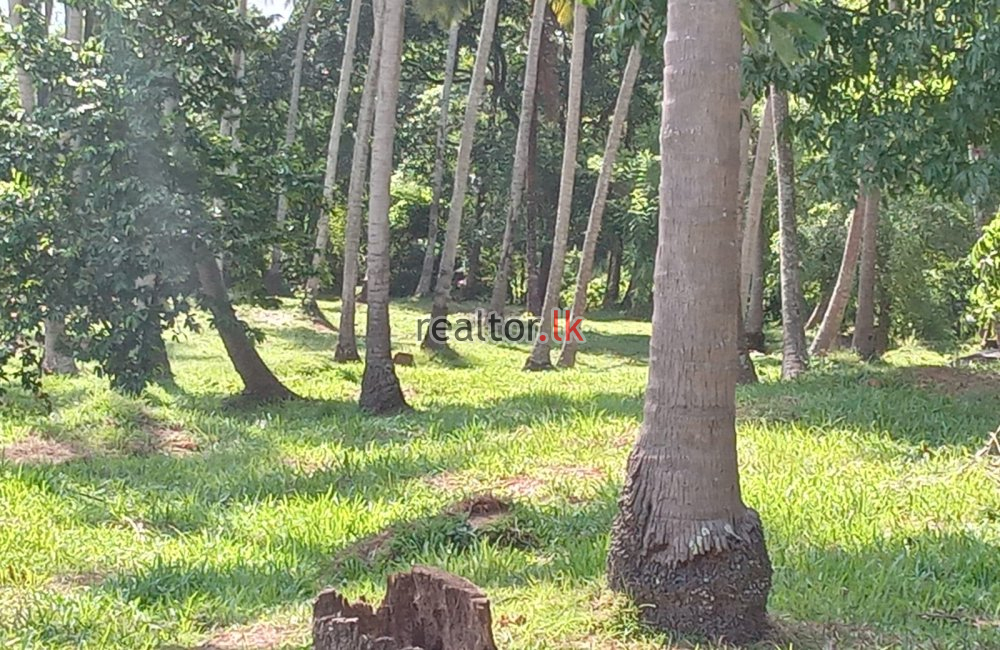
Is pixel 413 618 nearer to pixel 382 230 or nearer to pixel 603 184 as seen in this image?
pixel 382 230

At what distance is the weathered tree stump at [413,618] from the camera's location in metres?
3.16

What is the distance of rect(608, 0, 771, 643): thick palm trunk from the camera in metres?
3.73

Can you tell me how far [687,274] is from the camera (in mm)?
3742

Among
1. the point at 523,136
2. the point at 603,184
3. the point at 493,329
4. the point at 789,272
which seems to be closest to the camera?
the point at 789,272

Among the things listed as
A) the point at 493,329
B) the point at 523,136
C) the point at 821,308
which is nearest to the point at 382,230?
the point at 523,136

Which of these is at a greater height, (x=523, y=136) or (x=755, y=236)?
(x=523, y=136)

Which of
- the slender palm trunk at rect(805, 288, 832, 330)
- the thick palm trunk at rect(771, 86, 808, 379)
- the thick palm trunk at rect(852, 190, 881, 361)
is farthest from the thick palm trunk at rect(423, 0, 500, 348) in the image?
the slender palm trunk at rect(805, 288, 832, 330)

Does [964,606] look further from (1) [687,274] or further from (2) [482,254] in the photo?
(2) [482,254]

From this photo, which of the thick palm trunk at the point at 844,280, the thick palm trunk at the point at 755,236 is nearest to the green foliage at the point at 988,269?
the thick palm trunk at the point at 755,236

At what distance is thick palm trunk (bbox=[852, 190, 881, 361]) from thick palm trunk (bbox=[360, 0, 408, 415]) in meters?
6.32

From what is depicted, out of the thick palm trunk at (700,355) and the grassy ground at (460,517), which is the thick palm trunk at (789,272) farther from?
the thick palm trunk at (700,355)

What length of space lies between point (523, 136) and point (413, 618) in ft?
53.2

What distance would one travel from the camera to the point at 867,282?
14320 millimetres

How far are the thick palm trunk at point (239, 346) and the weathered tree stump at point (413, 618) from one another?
8519mm
